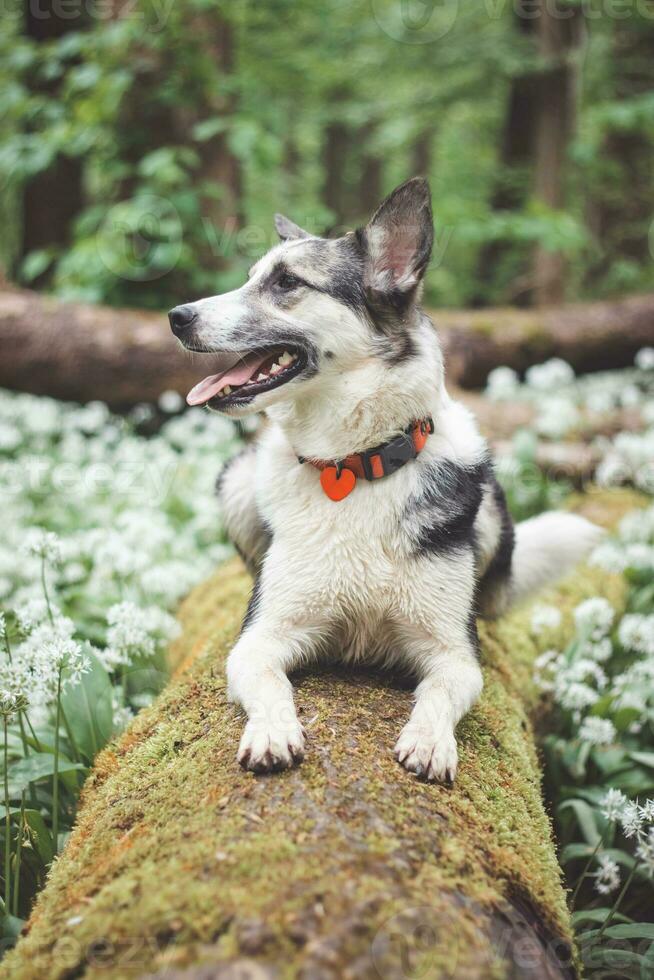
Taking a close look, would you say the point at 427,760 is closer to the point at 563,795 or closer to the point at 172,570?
the point at 563,795

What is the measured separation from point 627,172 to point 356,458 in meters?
11.6

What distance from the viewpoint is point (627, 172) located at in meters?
12.3

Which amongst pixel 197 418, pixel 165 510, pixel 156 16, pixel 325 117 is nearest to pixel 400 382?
pixel 165 510

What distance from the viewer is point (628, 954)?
2439 millimetres

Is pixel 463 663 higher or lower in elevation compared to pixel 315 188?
higher

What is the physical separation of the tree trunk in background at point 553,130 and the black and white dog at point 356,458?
30.2 feet

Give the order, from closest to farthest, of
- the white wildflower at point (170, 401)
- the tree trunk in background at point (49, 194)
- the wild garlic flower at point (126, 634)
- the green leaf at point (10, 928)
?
1. the green leaf at point (10, 928)
2. the wild garlic flower at point (126, 634)
3. the white wildflower at point (170, 401)
4. the tree trunk in background at point (49, 194)

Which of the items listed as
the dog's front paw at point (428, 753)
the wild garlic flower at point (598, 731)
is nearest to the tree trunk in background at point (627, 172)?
the wild garlic flower at point (598, 731)

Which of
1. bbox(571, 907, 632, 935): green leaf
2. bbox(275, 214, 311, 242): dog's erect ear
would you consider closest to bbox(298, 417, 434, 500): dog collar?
bbox(275, 214, 311, 242): dog's erect ear

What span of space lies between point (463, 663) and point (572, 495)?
409cm

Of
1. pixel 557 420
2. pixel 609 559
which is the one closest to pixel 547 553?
pixel 609 559

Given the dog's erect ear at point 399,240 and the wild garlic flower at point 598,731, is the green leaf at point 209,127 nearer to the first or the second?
the dog's erect ear at point 399,240

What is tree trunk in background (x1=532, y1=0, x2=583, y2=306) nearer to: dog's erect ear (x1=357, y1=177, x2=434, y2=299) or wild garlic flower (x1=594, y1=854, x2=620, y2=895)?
dog's erect ear (x1=357, y1=177, x2=434, y2=299)

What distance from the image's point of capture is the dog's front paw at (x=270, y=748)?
2203 mm
